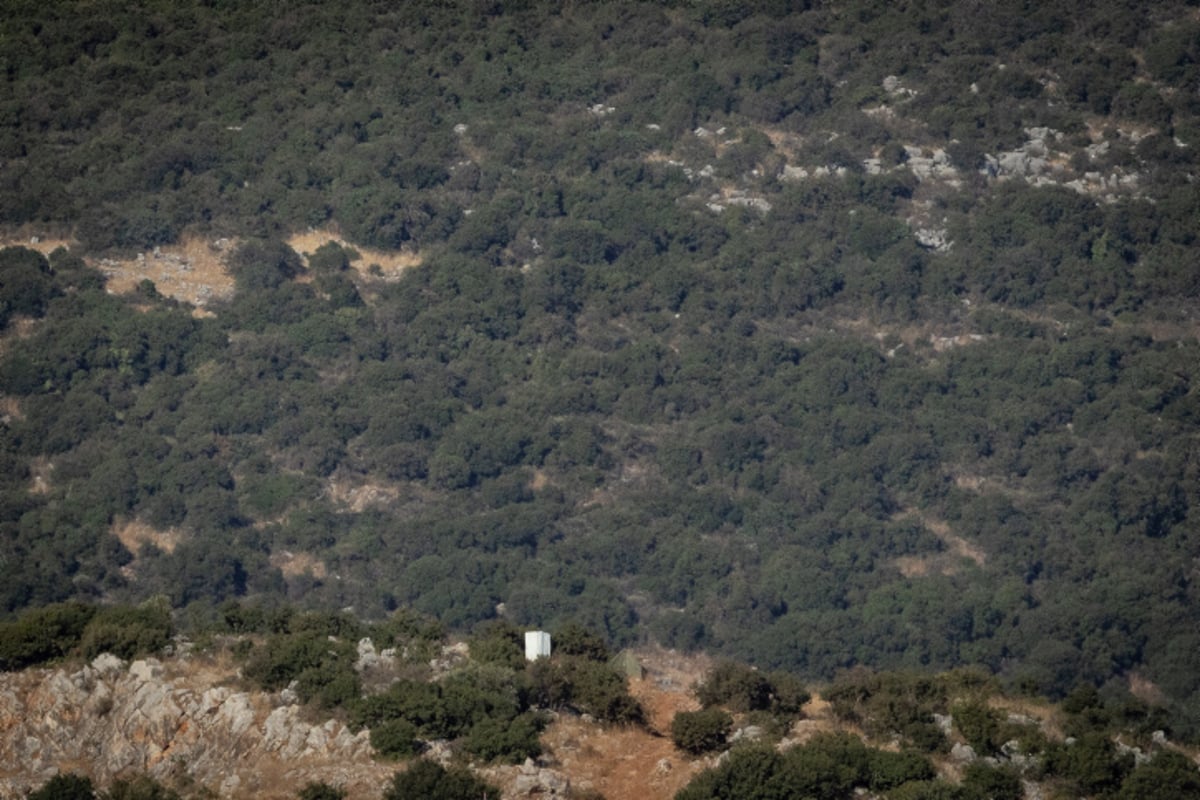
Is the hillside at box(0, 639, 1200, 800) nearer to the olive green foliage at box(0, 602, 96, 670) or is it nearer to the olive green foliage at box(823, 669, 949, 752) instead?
the olive green foliage at box(823, 669, 949, 752)

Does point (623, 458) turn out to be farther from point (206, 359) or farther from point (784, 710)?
point (784, 710)

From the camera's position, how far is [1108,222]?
11038 centimetres

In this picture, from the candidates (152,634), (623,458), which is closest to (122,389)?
(623,458)

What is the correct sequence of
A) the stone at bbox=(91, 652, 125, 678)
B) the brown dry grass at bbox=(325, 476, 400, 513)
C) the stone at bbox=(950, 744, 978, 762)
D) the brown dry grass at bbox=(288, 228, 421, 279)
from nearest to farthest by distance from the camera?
the stone at bbox=(950, 744, 978, 762) < the stone at bbox=(91, 652, 125, 678) < the brown dry grass at bbox=(325, 476, 400, 513) < the brown dry grass at bbox=(288, 228, 421, 279)

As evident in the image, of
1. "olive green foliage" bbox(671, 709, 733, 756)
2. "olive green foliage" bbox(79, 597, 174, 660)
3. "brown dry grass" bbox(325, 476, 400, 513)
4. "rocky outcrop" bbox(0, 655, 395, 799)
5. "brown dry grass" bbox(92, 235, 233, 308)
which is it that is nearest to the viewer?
"rocky outcrop" bbox(0, 655, 395, 799)

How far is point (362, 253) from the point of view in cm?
10712

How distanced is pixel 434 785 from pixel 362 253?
68878 mm

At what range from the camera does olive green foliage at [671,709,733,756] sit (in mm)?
42156

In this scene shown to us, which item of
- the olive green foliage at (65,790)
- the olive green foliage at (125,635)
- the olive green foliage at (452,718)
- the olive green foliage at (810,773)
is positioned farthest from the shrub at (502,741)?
the olive green foliage at (125,635)

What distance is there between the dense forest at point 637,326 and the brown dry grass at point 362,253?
50 cm

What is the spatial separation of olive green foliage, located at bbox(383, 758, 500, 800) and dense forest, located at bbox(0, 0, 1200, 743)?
1544 inches

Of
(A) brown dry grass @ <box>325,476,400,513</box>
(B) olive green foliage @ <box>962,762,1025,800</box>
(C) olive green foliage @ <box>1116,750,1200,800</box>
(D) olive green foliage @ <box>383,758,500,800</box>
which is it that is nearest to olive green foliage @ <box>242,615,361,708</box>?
Result: (D) olive green foliage @ <box>383,758,500,800</box>

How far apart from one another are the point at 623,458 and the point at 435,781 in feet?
187

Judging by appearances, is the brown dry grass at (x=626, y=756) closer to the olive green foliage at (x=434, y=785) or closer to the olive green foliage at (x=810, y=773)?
the olive green foliage at (x=810, y=773)
